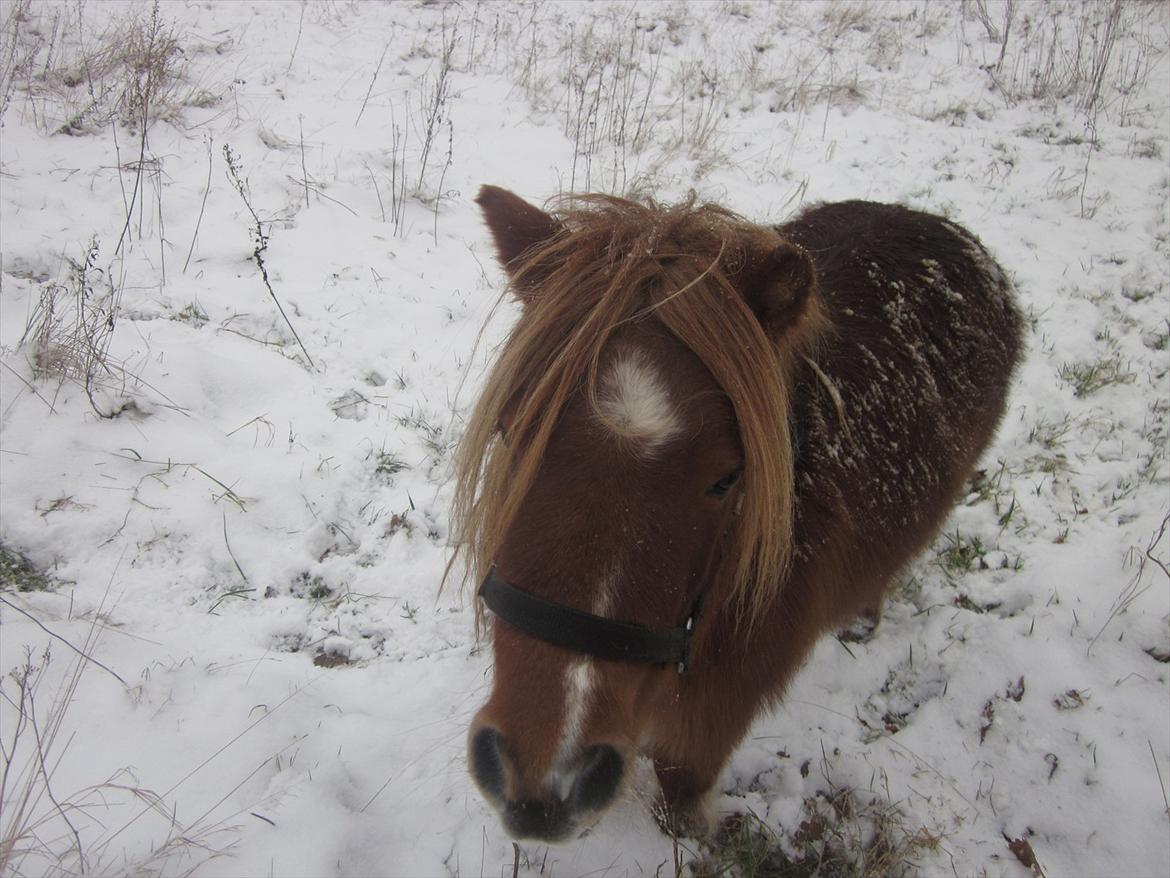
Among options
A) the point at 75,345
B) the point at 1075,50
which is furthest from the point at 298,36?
the point at 1075,50

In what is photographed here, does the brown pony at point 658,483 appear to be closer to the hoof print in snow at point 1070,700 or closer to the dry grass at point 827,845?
the dry grass at point 827,845

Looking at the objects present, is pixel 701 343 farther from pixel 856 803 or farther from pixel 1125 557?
pixel 1125 557

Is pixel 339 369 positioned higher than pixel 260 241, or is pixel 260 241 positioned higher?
pixel 260 241

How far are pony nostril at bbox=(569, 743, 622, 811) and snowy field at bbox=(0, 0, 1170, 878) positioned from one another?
91 centimetres

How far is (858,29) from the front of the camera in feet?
25.0

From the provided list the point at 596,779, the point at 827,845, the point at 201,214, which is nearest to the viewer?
the point at 596,779

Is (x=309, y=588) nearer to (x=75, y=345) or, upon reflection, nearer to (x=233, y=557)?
(x=233, y=557)

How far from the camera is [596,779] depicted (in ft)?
4.12

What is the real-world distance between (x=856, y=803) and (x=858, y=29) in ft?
28.8

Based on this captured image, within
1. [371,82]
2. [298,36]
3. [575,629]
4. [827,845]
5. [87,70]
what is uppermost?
[298,36]

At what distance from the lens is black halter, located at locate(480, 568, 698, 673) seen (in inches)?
45.9

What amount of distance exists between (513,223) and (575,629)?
1.02m

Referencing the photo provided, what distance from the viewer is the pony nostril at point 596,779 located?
1217 millimetres

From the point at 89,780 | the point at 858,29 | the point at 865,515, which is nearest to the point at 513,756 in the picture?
the point at 865,515
